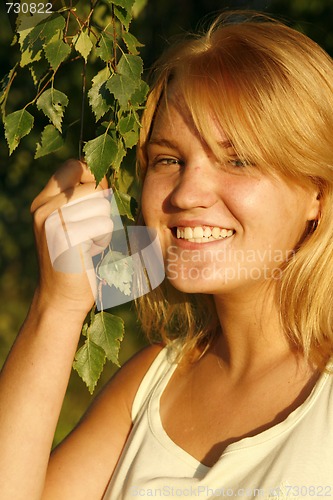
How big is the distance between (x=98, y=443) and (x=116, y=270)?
54 centimetres

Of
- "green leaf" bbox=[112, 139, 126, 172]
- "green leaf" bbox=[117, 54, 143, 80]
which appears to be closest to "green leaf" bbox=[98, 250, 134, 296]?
"green leaf" bbox=[112, 139, 126, 172]

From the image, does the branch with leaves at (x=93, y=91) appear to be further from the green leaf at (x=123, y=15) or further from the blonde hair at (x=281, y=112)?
the blonde hair at (x=281, y=112)

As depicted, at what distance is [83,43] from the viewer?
5.95 feet

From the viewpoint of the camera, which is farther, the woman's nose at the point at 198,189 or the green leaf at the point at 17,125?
the woman's nose at the point at 198,189

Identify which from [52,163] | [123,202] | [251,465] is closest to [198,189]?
[123,202]

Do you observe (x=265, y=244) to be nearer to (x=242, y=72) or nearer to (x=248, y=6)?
(x=242, y=72)

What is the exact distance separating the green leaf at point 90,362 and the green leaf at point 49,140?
0.42 m

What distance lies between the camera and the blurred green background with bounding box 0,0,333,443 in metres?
3.19

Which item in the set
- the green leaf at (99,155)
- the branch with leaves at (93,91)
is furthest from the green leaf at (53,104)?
the green leaf at (99,155)

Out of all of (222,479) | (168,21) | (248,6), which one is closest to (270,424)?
(222,479)

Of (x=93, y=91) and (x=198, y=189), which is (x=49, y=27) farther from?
(x=198, y=189)

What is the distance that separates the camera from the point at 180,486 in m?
1.96

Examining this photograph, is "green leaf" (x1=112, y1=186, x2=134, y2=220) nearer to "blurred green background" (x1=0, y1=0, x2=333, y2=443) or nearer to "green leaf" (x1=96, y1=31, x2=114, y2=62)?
"green leaf" (x1=96, y1=31, x2=114, y2=62)

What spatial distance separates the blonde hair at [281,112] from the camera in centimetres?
191
